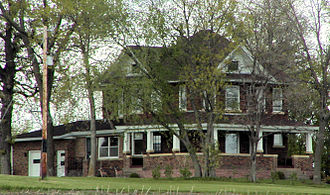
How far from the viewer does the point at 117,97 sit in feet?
103

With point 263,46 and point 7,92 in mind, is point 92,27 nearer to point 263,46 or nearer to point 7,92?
point 7,92

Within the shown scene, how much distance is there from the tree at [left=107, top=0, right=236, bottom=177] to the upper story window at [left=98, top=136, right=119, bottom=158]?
10.1 meters

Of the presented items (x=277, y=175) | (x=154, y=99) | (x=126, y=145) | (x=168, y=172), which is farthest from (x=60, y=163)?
(x=277, y=175)

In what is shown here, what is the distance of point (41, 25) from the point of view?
33.4 meters

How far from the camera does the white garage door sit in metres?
44.2

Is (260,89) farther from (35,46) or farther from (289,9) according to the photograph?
(35,46)

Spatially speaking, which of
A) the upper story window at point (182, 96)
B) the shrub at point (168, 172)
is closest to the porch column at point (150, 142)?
the shrub at point (168, 172)

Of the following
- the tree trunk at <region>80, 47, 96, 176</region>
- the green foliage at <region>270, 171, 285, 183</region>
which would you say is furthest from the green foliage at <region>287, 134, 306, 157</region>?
the tree trunk at <region>80, 47, 96, 176</region>

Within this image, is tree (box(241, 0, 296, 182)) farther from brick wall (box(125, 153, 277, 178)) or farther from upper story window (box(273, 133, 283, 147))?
upper story window (box(273, 133, 283, 147))

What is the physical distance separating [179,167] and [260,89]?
817cm

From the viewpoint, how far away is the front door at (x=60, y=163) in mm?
43344

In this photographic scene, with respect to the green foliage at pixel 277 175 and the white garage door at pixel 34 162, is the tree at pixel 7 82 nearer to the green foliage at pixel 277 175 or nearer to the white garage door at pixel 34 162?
the white garage door at pixel 34 162

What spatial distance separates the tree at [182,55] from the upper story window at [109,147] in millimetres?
10115

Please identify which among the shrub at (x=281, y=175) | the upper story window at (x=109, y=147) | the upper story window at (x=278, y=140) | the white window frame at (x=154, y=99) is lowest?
the shrub at (x=281, y=175)
